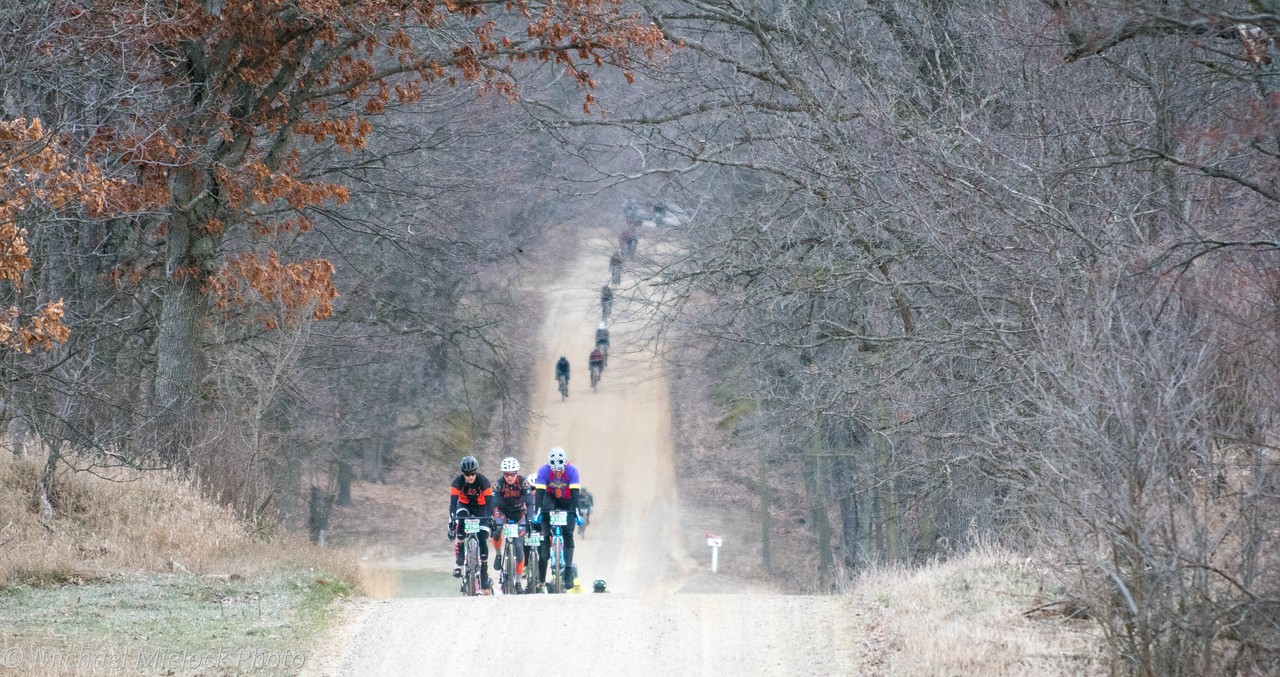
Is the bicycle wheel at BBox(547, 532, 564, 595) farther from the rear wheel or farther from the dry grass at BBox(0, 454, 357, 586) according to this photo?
the dry grass at BBox(0, 454, 357, 586)

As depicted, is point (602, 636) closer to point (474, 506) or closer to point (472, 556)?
point (472, 556)

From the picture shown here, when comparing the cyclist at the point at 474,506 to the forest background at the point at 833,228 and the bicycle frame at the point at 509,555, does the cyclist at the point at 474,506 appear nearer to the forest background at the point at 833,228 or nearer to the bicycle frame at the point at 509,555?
the bicycle frame at the point at 509,555

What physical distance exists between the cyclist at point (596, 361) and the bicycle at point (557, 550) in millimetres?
23084

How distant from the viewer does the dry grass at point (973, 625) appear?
7.62 meters

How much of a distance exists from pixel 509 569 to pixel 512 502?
2.62ft

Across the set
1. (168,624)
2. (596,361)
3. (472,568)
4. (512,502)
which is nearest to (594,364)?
(596,361)

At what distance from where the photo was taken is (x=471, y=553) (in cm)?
1419

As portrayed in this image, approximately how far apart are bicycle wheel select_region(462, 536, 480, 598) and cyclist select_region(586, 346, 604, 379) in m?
23.3

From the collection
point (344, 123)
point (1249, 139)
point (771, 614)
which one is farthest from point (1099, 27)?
point (344, 123)

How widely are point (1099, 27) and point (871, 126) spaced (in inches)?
162

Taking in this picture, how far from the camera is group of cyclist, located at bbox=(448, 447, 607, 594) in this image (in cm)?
1418

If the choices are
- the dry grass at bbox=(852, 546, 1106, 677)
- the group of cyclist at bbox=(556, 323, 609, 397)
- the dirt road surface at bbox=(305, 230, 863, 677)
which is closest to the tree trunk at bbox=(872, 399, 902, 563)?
the dry grass at bbox=(852, 546, 1106, 677)

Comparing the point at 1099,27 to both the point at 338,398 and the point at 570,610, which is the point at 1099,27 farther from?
the point at 338,398

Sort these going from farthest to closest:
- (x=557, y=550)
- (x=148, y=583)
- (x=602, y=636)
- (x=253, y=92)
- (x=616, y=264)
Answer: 1. (x=616, y=264)
2. (x=253, y=92)
3. (x=557, y=550)
4. (x=148, y=583)
5. (x=602, y=636)
